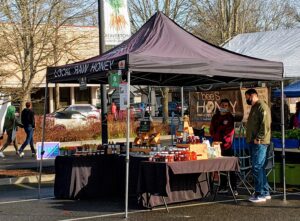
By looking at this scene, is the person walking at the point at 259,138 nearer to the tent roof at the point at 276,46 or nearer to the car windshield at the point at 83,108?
the tent roof at the point at 276,46

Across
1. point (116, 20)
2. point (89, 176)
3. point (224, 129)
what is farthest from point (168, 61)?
point (116, 20)

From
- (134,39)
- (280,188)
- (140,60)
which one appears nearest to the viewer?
(140,60)

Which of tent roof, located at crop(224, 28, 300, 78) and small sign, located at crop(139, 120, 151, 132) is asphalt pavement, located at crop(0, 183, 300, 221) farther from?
tent roof, located at crop(224, 28, 300, 78)

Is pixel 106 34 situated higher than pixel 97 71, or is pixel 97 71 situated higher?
pixel 106 34

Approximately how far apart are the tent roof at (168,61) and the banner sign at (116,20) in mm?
2245

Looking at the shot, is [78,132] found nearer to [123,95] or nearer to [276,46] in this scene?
[276,46]

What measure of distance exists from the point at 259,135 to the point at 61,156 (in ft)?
12.1

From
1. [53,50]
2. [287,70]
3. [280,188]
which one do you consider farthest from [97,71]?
[53,50]

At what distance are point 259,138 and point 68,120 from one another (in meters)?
18.4

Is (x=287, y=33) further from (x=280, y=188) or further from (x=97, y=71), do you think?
(x=97, y=71)

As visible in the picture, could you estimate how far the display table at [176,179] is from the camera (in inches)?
344

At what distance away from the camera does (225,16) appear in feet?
107

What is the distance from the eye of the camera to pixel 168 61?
8953mm

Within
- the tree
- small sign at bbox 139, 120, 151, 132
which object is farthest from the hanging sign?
the tree
